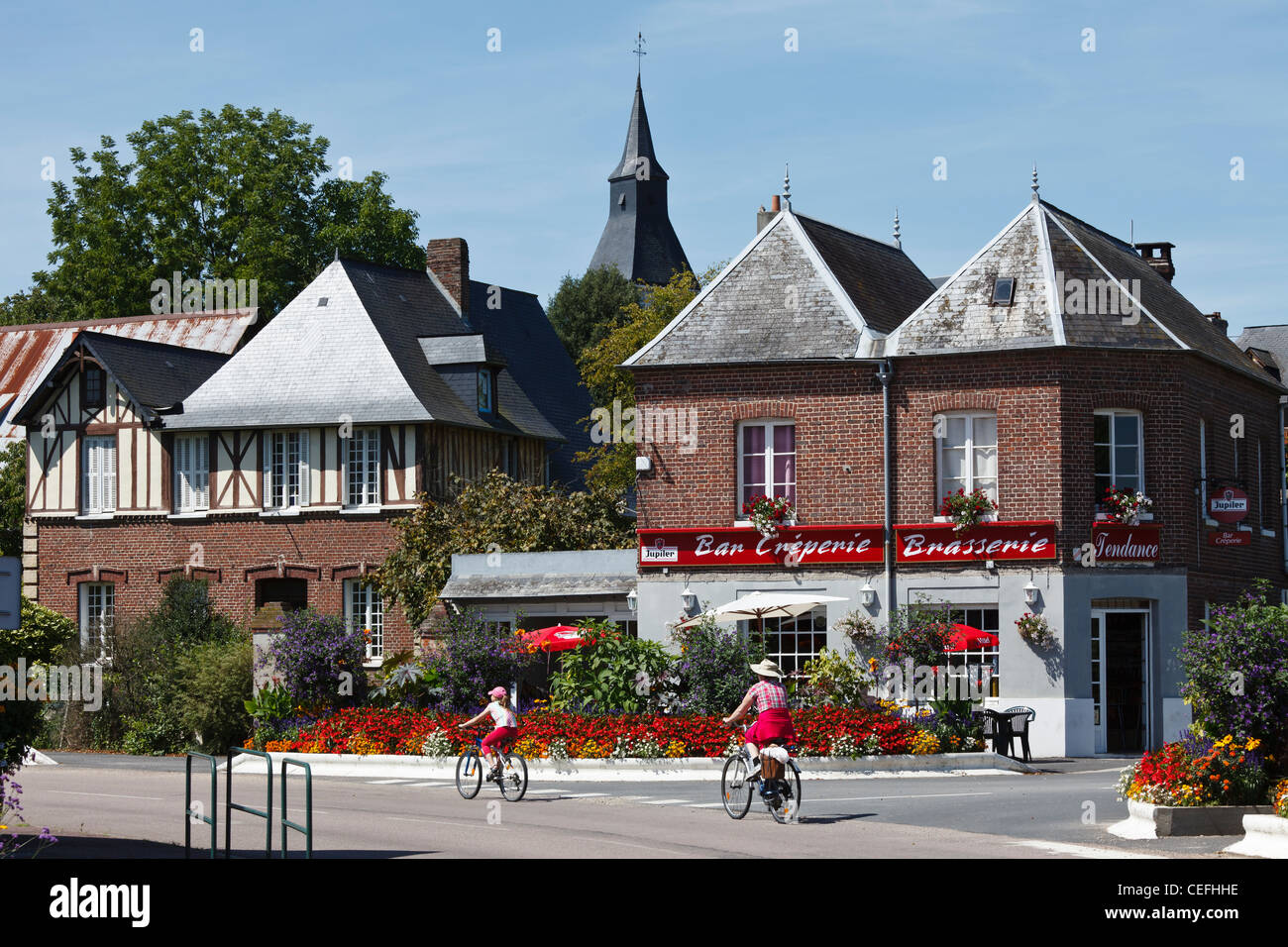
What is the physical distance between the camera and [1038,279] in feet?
94.1

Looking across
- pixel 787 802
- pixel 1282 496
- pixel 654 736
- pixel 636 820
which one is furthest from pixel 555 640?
pixel 1282 496

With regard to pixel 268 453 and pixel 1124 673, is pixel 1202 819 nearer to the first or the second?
pixel 1124 673

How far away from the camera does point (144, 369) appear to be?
1567 inches

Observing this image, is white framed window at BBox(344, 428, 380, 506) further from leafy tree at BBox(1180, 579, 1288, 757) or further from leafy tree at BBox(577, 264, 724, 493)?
leafy tree at BBox(1180, 579, 1288, 757)

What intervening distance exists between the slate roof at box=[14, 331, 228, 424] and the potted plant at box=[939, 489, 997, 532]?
64.2ft

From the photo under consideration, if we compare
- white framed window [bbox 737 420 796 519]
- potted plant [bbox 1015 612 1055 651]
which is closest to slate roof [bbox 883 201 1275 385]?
white framed window [bbox 737 420 796 519]

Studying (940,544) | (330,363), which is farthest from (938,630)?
(330,363)

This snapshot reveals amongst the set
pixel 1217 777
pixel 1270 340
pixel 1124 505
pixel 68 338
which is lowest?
pixel 1217 777

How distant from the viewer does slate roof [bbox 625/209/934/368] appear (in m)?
29.0

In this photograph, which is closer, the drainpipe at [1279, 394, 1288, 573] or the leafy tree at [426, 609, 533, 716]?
the leafy tree at [426, 609, 533, 716]

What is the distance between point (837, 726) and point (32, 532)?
23.5 meters

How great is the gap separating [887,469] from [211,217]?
29778 mm

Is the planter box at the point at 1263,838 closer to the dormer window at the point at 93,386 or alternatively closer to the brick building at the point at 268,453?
the brick building at the point at 268,453
